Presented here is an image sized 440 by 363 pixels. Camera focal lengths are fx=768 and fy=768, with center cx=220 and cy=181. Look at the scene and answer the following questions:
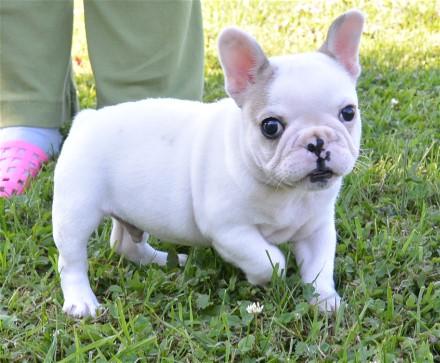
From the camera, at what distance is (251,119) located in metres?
2.37

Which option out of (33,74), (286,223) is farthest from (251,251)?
(33,74)

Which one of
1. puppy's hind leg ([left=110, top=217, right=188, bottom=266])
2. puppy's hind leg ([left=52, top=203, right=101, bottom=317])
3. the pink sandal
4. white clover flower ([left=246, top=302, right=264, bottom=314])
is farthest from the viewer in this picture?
the pink sandal

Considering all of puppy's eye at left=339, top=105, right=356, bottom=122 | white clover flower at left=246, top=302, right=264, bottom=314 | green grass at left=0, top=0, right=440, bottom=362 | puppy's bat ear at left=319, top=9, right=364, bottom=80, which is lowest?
green grass at left=0, top=0, right=440, bottom=362

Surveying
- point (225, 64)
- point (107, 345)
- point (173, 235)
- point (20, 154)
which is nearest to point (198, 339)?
point (107, 345)

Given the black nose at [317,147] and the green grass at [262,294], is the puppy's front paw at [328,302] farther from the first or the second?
the black nose at [317,147]

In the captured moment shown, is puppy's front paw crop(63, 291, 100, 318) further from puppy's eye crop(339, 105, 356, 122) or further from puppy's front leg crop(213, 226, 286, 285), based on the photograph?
puppy's eye crop(339, 105, 356, 122)

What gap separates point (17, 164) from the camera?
3723mm

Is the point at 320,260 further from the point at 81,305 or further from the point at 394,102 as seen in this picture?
the point at 394,102

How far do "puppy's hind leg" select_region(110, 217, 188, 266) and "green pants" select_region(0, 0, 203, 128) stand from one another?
1284mm

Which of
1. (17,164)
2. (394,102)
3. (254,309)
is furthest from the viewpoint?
(394,102)

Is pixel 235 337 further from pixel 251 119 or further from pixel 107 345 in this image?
pixel 251 119

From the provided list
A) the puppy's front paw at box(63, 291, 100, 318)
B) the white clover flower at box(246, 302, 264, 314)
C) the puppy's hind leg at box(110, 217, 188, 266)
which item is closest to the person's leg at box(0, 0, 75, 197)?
the puppy's hind leg at box(110, 217, 188, 266)

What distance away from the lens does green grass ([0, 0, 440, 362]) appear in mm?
2246

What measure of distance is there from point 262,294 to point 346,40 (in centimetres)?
89
